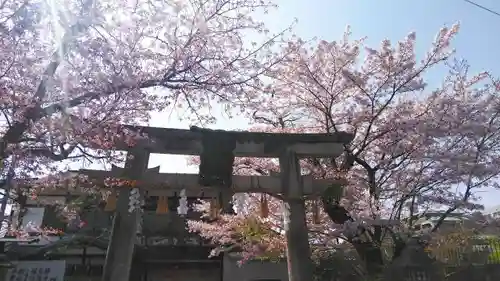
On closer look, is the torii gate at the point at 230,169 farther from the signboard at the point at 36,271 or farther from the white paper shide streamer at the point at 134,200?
the signboard at the point at 36,271

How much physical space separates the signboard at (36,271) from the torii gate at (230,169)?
243 inches

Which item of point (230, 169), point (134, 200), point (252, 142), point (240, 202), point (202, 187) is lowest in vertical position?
point (134, 200)

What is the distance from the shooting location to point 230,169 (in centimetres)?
807

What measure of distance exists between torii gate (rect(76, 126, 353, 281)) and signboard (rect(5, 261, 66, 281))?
616 centimetres

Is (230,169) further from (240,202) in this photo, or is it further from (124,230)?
(240,202)

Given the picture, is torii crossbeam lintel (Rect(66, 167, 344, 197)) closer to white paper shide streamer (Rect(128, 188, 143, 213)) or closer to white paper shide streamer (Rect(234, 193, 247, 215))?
white paper shide streamer (Rect(128, 188, 143, 213))

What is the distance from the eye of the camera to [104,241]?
51.6 feet

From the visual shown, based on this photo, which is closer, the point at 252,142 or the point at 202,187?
the point at 202,187

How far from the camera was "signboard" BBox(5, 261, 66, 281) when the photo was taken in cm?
1141

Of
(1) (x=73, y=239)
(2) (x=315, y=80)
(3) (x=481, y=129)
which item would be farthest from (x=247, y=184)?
(1) (x=73, y=239)

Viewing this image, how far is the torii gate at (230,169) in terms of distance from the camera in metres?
7.53

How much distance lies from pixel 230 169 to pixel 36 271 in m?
7.69

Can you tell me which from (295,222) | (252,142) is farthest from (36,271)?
(295,222)

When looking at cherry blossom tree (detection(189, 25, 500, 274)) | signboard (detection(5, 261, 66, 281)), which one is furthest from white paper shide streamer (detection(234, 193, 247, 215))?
signboard (detection(5, 261, 66, 281))
